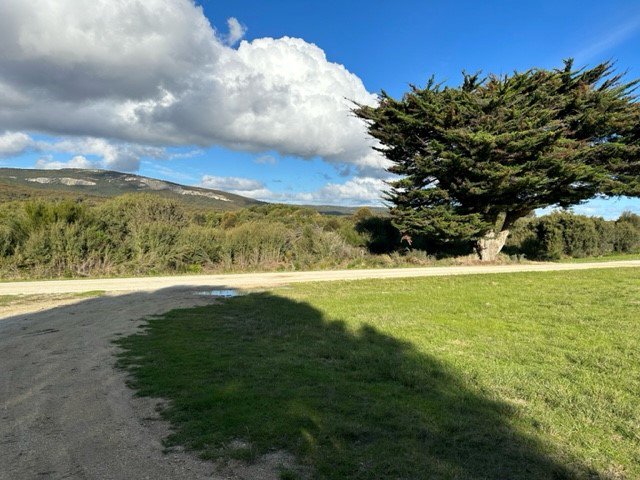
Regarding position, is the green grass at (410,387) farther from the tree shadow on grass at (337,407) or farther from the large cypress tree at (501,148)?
the large cypress tree at (501,148)

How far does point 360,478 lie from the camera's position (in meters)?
3.24

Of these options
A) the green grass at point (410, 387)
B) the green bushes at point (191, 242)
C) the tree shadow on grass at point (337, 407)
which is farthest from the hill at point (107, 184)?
the tree shadow on grass at point (337, 407)

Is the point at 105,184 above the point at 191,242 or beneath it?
above

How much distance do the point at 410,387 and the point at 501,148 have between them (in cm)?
2035

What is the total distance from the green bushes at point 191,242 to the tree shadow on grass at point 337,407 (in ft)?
48.1

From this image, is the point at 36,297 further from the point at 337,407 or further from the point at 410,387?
the point at 410,387

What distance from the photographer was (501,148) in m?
22.7

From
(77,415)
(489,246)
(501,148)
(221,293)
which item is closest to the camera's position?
(77,415)

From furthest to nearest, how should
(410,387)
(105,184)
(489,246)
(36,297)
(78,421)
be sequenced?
(105,184) < (489,246) < (36,297) < (410,387) < (78,421)

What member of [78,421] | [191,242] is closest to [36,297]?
[191,242]

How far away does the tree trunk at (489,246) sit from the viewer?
86.7 ft

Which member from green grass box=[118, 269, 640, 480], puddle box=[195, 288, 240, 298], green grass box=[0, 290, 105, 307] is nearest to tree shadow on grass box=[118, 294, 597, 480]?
green grass box=[118, 269, 640, 480]

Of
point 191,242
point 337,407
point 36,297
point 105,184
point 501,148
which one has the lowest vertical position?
point 36,297

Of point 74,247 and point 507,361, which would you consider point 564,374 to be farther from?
point 74,247
